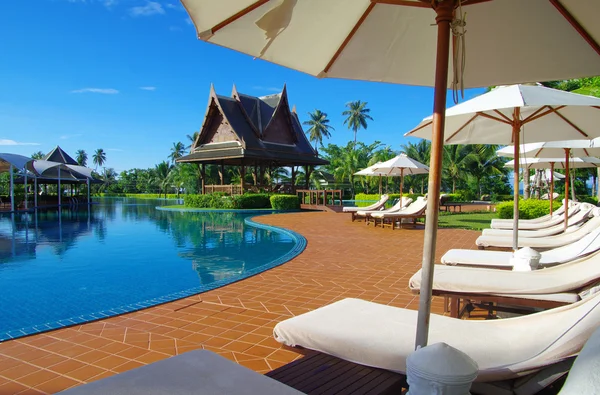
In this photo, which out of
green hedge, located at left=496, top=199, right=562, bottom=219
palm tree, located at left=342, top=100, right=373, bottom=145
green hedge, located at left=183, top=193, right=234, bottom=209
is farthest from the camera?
palm tree, located at left=342, top=100, right=373, bottom=145

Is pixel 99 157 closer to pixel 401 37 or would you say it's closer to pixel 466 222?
pixel 466 222

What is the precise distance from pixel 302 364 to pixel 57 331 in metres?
2.94

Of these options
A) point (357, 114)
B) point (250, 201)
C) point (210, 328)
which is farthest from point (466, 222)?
point (357, 114)

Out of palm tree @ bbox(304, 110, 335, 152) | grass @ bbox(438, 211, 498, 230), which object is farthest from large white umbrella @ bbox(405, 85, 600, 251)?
palm tree @ bbox(304, 110, 335, 152)

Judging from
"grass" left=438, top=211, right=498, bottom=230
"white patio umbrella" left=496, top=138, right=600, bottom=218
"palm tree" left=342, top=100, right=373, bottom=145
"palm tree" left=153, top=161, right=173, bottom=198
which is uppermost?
"palm tree" left=342, top=100, right=373, bottom=145

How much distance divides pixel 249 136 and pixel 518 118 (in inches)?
807

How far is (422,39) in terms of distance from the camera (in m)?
2.76

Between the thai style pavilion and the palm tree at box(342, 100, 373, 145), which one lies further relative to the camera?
the palm tree at box(342, 100, 373, 145)

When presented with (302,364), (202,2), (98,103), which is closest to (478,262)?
(302,364)

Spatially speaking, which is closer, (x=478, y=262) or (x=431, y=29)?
(x=431, y=29)

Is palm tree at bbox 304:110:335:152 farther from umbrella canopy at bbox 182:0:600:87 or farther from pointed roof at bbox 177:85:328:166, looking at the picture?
umbrella canopy at bbox 182:0:600:87

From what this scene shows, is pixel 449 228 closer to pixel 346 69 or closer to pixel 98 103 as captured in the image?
pixel 346 69

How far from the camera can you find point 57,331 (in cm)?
361

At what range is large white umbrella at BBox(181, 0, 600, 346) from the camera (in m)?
1.95
